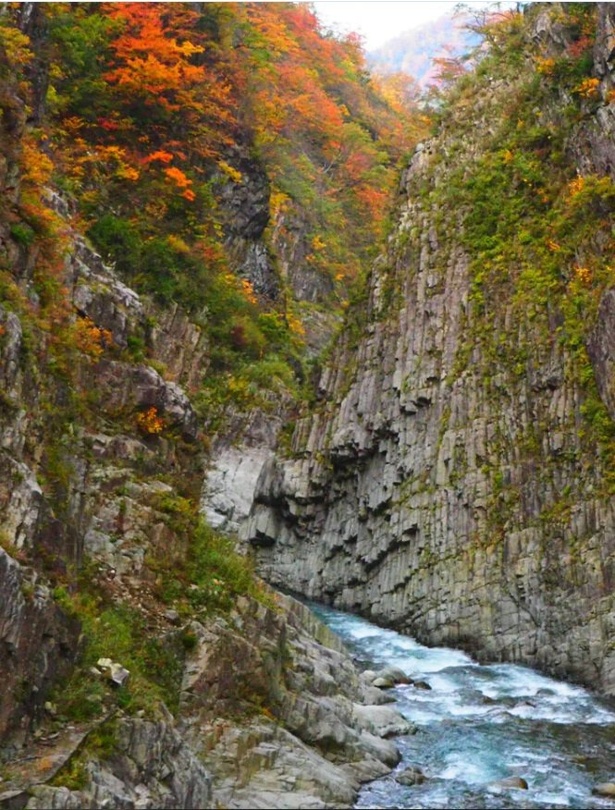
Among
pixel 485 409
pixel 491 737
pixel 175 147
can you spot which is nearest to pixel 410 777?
pixel 491 737

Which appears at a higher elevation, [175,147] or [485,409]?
[175,147]

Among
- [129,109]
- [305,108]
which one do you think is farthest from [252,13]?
[129,109]

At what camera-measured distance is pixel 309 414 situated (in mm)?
33500

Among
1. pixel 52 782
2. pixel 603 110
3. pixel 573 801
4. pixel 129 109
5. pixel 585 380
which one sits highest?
pixel 129 109

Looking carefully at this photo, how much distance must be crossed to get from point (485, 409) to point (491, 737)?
11636mm

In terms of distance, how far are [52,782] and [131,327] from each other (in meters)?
11.8

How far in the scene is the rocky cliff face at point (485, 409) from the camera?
21.6m

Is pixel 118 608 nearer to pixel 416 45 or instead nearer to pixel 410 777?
pixel 410 777

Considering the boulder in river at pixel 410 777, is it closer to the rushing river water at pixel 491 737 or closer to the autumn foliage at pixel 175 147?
the rushing river water at pixel 491 737

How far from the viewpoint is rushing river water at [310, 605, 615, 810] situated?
12.7 meters

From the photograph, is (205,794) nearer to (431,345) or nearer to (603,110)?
(431,345)

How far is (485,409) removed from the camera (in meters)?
25.4

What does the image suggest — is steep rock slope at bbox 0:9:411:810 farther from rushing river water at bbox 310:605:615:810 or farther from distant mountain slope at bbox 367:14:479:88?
distant mountain slope at bbox 367:14:479:88

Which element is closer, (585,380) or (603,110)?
(585,380)
